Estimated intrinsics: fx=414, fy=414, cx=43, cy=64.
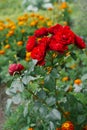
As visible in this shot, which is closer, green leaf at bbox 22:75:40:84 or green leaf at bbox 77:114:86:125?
green leaf at bbox 22:75:40:84

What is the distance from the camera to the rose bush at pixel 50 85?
2900 mm

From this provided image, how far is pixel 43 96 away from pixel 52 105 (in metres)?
0.16

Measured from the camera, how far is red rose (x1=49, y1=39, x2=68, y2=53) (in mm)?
2852

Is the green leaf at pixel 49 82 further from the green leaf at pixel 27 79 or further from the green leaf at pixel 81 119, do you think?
the green leaf at pixel 81 119

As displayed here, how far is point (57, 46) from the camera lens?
2850 millimetres

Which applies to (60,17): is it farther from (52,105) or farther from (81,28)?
(52,105)

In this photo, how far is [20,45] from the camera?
5820 millimetres

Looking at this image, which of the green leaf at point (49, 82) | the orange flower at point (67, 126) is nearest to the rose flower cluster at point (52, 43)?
the green leaf at point (49, 82)

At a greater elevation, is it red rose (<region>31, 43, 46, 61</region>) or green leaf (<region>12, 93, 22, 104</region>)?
red rose (<region>31, 43, 46, 61</region>)

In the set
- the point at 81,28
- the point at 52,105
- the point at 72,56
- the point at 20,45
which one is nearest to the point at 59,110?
the point at 52,105

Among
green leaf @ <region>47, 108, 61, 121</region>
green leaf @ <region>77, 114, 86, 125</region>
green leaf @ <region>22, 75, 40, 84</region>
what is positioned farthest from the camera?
green leaf @ <region>77, 114, 86, 125</region>

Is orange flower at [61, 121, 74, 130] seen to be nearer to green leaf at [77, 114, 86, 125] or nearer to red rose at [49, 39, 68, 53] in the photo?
green leaf at [77, 114, 86, 125]

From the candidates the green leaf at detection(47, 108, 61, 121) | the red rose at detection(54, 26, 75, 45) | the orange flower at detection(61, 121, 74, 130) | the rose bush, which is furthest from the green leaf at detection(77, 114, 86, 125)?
the red rose at detection(54, 26, 75, 45)

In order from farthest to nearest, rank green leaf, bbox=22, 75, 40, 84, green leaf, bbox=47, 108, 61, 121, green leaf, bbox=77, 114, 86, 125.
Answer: green leaf, bbox=77, 114, 86, 125 → green leaf, bbox=47, 108, 61, 121 → green leaf, bbox=22, 75, 40, 84
